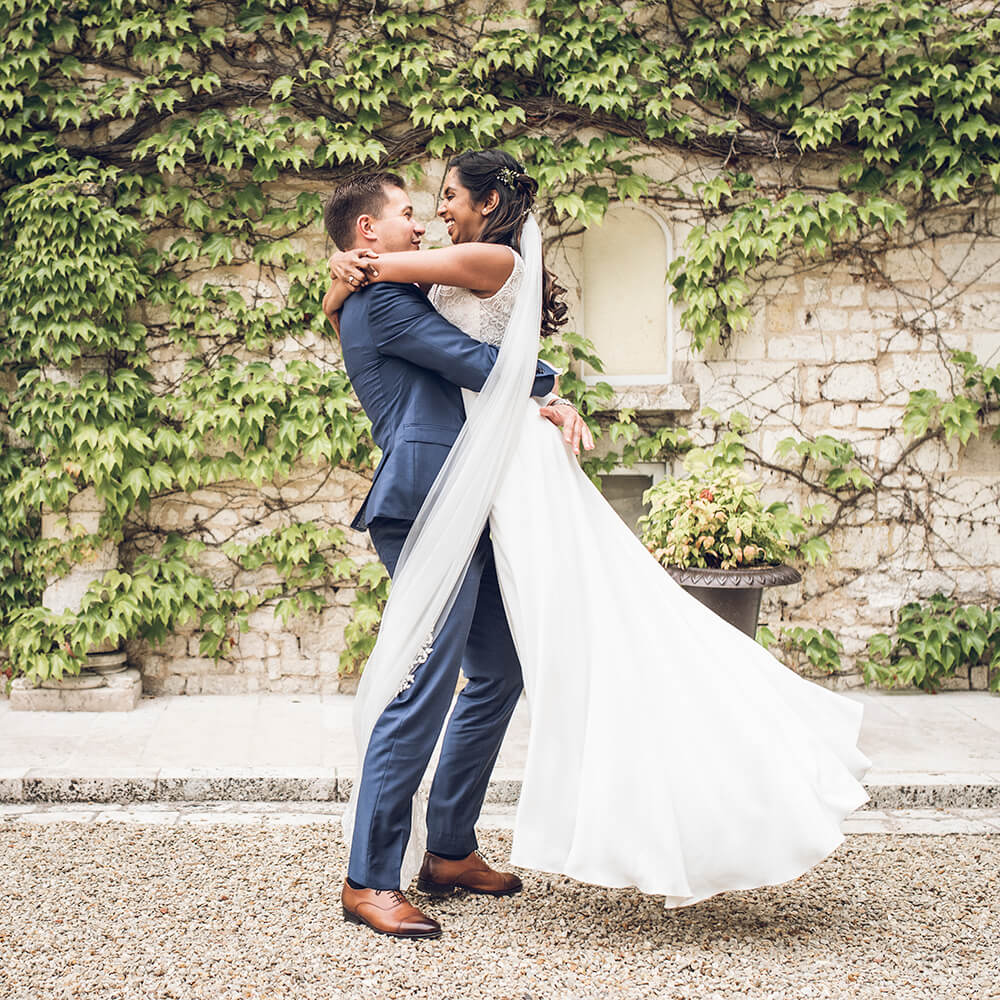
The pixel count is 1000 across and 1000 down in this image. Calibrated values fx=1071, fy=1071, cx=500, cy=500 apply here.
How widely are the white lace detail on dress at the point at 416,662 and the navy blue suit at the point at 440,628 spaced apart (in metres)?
0.01

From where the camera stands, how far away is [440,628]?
9.16 feet

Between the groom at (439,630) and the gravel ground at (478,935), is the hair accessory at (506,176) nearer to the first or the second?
the groom at (439,630)

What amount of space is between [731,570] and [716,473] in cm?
52

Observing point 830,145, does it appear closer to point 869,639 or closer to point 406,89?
point 406,89

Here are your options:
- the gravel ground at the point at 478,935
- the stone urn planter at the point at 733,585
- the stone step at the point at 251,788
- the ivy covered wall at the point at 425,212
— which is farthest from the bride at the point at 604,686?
the ivy covered wall at the point at 425,212

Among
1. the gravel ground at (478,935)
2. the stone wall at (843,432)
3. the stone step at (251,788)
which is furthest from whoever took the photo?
the stone wall at (843,432)

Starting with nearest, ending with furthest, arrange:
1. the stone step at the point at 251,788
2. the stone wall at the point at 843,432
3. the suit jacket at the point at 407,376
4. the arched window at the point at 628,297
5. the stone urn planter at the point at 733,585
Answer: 1. the suit jacket at the point at 407,376
2. the stone step at the point at 251,788
3. the stone urn planter at the point at 733,585
4. the stone wall at the point at 843,432
5. the arched window at the point at 628,297

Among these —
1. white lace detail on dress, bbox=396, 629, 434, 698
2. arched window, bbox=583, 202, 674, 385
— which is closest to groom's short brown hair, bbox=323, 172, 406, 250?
white lace detail on dress, bbox=396, 629, 434, 698

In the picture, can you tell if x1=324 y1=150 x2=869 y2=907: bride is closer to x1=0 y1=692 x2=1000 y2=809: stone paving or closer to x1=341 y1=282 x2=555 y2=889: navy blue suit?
x1=341 y1=282 x2=555 y2=889: navy blue suit

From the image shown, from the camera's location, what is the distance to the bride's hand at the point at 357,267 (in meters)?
2.80

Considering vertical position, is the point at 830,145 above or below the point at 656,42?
below

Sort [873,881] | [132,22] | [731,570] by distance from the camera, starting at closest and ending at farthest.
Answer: [873,881] < [731,570] < [132,22]

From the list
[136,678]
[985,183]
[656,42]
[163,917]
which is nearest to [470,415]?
[163,917]

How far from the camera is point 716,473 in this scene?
4969mm
